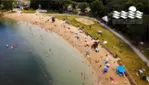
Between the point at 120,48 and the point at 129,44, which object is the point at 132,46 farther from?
the point at 120,48

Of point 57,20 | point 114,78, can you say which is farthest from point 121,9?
point 114,78

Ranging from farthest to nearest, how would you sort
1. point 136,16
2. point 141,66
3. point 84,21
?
point 84,21 < point 136,16 < point 141,66

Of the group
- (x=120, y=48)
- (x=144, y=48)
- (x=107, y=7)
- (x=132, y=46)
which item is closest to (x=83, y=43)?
(x=120, y=48)

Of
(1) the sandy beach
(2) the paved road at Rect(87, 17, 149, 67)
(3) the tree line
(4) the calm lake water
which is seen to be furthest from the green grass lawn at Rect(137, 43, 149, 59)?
(4) the calm lake water

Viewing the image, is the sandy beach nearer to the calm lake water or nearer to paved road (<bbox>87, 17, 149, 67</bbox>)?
the calm lake water

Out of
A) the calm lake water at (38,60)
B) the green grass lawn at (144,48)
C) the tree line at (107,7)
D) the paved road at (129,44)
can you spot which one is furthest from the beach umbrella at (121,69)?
the tree line at (107,7)

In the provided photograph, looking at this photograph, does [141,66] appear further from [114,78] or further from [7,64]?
[7,64]
